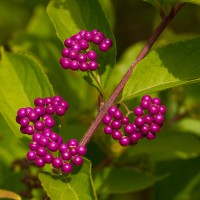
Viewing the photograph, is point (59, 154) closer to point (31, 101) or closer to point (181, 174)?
point (31, 101)

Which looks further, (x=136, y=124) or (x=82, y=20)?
(x=82, y=20)

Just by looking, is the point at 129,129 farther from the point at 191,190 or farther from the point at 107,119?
the point at 191,190

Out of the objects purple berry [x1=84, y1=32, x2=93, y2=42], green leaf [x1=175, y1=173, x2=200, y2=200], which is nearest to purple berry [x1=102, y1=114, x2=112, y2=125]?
purple berry [x1=84, y1=32, x2=93, y2=42]

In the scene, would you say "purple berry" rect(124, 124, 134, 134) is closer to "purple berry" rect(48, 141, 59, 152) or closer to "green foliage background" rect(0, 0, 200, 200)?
"green foliage background" rect(0, 0, 200, 200)

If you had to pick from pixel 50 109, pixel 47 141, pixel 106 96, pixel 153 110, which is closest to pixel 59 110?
pixel 50 109

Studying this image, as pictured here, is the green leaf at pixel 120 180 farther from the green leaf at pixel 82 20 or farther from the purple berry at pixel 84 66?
the purple berry at pixel 84 66

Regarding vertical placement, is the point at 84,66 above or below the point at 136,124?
above
